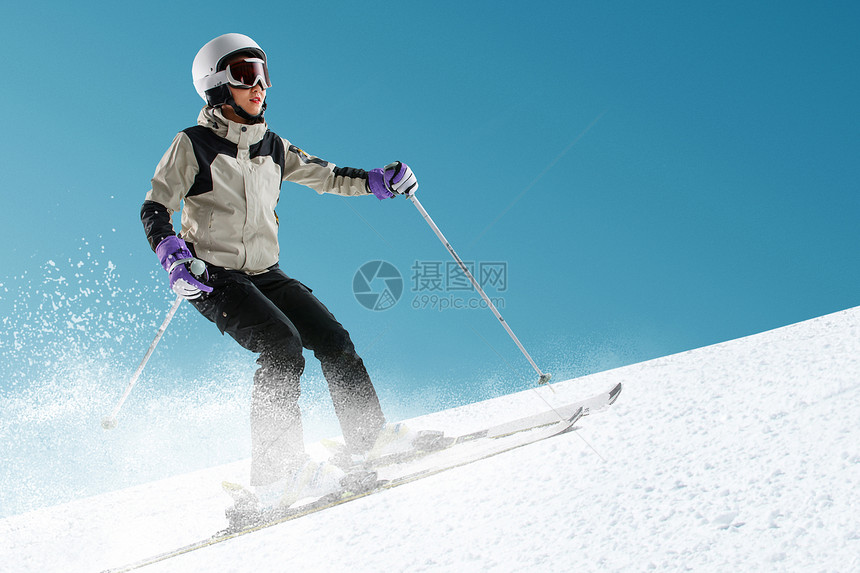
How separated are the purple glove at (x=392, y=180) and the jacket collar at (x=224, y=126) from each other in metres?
0.95

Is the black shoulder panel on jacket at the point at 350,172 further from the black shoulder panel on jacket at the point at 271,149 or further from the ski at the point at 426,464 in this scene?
the ski at the point at 426,464

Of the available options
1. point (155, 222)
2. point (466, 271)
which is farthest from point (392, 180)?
point (155, 222)

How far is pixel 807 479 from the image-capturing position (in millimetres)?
2410

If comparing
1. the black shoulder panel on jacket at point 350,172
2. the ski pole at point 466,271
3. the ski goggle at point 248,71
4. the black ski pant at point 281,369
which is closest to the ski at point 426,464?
the black ski pant at point 281,369

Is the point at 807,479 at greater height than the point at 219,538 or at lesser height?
lesser

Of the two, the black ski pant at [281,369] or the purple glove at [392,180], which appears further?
the purple glove at [392,180]

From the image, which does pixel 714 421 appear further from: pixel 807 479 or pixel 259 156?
pixel 259 156

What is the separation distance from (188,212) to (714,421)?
3.22 m

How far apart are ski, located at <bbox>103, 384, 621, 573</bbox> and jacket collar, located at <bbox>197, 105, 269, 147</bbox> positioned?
1990 millimetres

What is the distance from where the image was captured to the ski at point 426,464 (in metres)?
3.18

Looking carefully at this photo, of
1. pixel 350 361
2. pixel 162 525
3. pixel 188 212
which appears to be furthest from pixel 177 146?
pixel 162 525

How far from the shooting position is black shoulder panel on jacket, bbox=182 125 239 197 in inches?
133

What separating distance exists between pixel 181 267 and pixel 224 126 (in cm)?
92

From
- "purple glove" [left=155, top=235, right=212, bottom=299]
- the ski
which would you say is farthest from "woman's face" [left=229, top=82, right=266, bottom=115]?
the ski
